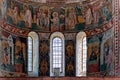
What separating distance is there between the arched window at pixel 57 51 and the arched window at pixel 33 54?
105cm

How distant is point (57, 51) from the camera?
1289 inches

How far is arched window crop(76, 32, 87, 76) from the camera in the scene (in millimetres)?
31864

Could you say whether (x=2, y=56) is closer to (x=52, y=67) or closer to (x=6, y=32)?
(x=6, y=32)

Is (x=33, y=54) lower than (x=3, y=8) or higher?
lower

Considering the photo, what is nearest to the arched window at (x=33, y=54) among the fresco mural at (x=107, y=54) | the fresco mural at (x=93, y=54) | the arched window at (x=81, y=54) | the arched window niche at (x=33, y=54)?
the arched window niche at (x=33, y=54)

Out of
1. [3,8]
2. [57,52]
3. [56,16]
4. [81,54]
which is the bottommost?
[81,54]

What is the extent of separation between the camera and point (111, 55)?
29016mm

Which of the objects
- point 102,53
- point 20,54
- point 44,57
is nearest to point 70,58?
point 44,57

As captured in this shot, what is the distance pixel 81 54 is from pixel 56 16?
10.2 ft

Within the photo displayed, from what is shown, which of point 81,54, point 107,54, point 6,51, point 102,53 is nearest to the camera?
point 107,54

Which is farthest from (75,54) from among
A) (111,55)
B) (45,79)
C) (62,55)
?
(45,79)

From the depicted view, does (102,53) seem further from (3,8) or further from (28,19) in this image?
(3,8)

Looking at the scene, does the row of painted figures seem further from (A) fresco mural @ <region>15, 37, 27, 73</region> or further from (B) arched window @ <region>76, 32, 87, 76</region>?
(A) fresco mural @ <region>15, 37, 27, 73</region>

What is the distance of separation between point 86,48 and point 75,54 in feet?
3.30
